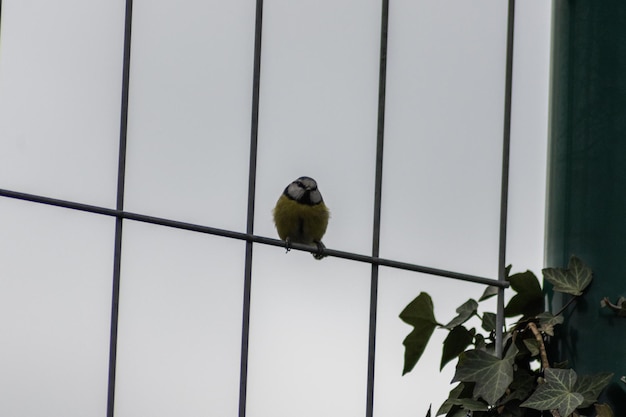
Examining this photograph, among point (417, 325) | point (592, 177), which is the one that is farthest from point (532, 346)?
point (592, 177)

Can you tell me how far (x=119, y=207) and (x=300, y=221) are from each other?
81.2 inches

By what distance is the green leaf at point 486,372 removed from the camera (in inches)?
163

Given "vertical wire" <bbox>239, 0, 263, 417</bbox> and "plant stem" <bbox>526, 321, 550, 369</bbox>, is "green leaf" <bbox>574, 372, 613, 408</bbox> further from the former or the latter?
"vertical wire" <bbox>239, 0, 263, 417</bbox>

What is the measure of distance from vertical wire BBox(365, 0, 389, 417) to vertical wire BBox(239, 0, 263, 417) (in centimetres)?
36

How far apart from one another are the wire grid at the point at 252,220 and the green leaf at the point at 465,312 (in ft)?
0.28

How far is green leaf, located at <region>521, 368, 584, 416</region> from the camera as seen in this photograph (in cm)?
402

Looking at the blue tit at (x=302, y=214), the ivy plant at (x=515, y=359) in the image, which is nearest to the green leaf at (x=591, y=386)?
the ivy plant at (x=515, y=359)

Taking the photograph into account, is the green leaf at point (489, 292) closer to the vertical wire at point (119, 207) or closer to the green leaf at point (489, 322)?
the green leaf at point (489, 322)

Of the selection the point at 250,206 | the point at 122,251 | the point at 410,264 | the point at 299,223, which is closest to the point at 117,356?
the point at 122,251

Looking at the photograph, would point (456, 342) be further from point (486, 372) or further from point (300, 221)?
point (300, 221)

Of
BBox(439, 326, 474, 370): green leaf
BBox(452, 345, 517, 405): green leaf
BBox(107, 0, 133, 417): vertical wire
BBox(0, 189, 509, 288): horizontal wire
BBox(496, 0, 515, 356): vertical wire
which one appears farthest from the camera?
BBox(439, 326, 474, 370): green leaf

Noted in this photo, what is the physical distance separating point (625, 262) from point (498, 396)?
19.3 inches

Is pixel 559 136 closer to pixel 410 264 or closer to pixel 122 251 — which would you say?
pixel 410 264

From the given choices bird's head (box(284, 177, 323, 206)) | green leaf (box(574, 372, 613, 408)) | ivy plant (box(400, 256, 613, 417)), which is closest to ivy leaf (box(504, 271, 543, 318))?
ivy plant (box(400, 256, 613, 417))
